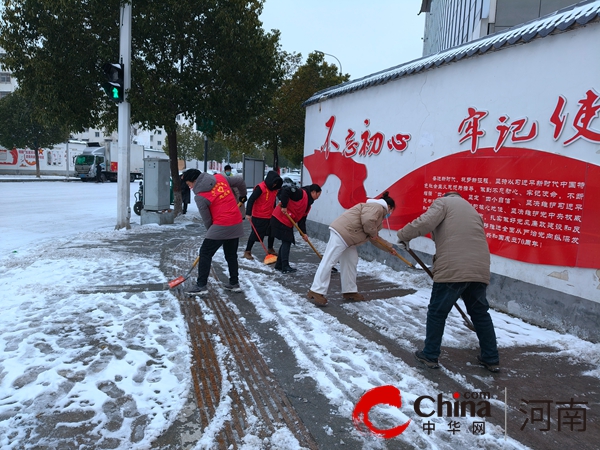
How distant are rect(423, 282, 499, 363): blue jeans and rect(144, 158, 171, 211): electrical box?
861 cm

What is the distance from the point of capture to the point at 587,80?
13.8 feet

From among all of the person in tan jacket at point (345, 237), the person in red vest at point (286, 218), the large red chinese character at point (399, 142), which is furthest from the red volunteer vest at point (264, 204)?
the person in tan jacket at point (345, 237)

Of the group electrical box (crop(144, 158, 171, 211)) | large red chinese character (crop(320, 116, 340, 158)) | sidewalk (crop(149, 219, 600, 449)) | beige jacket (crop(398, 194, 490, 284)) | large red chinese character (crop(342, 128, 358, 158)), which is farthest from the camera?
electrical box (crop(144, 158, 171, 211))

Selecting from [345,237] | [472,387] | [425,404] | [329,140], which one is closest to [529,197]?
[345,237]

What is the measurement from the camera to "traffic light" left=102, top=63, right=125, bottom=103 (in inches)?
335

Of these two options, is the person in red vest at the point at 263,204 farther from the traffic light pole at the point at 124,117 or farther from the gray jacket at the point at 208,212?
the traffic light pole at the point at 124,117

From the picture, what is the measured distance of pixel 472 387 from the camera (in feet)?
10.9

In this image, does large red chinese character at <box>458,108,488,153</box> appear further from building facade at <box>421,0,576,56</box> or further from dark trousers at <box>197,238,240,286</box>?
building facade at <box>421,0,576,56</box>

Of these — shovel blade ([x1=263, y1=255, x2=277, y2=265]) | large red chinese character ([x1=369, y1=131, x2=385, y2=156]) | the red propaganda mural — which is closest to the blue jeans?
the red propaganda mural

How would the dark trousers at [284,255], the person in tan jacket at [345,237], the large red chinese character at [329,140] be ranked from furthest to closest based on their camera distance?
the large red chinese character at [329,140] → the dark trousers at [284,255] → the person in tan jacket at [345,237]

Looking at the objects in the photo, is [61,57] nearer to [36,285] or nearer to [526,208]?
[36,285]

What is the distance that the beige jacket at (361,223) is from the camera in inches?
191

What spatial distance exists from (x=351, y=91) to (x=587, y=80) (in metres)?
→ 4.78

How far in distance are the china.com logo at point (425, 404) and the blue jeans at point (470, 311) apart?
0.46 metres
